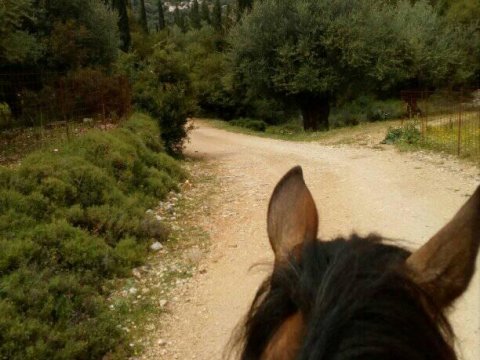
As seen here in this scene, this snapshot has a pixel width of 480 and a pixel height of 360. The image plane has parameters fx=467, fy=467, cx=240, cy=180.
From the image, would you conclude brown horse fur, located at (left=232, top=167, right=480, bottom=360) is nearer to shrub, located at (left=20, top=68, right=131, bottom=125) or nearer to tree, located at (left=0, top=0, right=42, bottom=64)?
shrub, located at (left=20, top=68, right=131, bottom=125)

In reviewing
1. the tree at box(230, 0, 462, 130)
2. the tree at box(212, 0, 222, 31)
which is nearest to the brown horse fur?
the tree at box(230, 0, 462, 130)

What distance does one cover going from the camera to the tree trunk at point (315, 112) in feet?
68.6

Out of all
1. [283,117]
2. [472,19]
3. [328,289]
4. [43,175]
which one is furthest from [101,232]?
[472,19]

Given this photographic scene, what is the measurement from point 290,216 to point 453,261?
57 cm

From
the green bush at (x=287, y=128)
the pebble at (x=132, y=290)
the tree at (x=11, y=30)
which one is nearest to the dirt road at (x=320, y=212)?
the pebble at (x=132, y=290)

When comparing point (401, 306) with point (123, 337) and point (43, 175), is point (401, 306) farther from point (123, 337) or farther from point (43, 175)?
point (43, 175)

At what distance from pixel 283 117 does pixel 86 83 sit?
61.8 ft

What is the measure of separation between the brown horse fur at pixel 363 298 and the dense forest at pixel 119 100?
9.33ft

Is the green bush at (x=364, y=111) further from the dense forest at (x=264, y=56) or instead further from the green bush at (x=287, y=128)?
the green bush at (x=287, y=128)

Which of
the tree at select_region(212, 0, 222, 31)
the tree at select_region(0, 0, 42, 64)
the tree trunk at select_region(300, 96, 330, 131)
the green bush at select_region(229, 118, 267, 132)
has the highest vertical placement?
the tree at select_region(212, 0, 222, 31)

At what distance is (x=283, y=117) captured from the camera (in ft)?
91.0

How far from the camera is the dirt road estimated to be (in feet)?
13.3

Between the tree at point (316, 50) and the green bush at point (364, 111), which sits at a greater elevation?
the tree at point (316, 50)

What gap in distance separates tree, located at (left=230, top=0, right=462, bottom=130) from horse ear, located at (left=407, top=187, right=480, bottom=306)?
17.9 m
